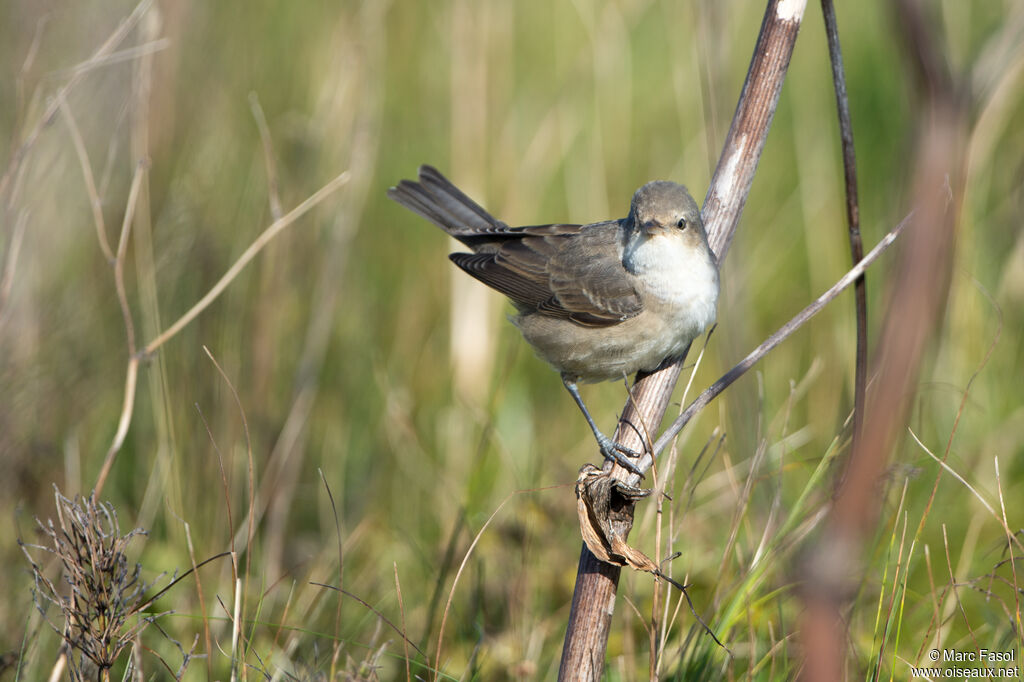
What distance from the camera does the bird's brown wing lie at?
3273 mm

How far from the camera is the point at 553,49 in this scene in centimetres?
578

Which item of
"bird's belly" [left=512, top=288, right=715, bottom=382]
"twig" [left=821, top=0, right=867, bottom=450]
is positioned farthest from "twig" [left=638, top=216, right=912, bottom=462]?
"bird's belly" [left=512, top=288, right=715, bottom=382]

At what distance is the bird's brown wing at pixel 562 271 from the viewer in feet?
10.7

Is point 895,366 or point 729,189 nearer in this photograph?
A: point 895,366

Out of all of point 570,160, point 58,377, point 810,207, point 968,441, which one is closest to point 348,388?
point 58,377

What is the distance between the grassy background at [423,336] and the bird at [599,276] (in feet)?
1.07

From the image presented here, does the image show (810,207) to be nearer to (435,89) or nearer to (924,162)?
(435,89)

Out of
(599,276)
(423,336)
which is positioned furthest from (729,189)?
(423,336)

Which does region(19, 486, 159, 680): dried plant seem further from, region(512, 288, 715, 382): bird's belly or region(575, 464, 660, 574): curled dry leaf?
region(512, 288, 715, 382): bird's belly

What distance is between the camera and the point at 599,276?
11.0ft

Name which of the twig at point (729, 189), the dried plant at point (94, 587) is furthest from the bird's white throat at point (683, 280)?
the dried plant at point (94, 587)

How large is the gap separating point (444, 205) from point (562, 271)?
59 cm

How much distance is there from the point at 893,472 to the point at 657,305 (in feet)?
3.02

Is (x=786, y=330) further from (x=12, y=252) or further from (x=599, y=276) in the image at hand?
(x=12, y=252)
